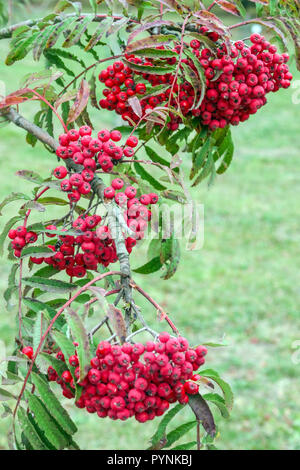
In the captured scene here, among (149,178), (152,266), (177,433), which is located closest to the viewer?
(177,433)

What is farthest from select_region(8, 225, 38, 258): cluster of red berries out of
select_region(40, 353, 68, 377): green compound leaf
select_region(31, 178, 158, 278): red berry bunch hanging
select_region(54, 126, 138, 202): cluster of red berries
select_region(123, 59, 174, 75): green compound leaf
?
Result: select_region(123, 59, 174, 75): green compound leaf

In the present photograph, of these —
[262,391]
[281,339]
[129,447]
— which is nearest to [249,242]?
[281,339]

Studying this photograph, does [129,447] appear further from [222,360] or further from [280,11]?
[280,11]

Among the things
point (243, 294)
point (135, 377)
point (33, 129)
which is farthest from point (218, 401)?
point (243, 294)

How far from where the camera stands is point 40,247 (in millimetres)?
1246

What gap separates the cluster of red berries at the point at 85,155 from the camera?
1.19 m

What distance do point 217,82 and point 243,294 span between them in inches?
155

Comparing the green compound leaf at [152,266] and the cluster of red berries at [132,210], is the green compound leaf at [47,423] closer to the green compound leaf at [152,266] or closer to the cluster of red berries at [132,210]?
the cluster of red berries at [132,210]

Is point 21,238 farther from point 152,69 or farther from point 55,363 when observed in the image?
point 152,69

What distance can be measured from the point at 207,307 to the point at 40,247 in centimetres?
392

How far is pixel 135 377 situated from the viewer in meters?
1.00

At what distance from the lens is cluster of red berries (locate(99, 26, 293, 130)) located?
1.43 metres

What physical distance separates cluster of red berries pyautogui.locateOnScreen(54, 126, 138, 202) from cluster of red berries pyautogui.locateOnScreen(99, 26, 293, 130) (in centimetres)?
23

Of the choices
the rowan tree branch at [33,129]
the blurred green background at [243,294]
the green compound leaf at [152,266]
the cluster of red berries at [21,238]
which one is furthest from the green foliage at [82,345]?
the blurred green background at [243,294]
